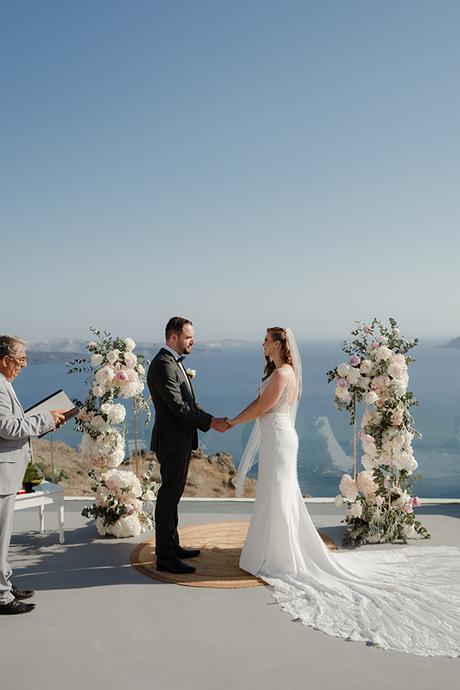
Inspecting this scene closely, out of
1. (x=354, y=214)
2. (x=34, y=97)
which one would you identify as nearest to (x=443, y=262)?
(x=354, y=214)

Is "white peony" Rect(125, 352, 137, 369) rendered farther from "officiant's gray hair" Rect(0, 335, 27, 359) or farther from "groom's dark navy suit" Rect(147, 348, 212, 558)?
"officiant's gray hair" Rect(0, 335, 27, 359)

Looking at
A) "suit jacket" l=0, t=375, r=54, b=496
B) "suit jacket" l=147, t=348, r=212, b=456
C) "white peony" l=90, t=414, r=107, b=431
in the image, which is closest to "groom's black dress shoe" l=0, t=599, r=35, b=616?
"suit jacket" l=0, t=375, r=54, b=496

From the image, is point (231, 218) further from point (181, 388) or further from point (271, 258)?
point (181, 388)

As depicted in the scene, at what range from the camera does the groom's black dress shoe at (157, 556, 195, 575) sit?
15.4ft

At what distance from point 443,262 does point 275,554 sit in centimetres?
1250

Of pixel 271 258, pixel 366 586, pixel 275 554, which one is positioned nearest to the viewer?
pixel 366 586

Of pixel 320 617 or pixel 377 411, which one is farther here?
pixel 377 411

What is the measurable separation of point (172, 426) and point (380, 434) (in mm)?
1886

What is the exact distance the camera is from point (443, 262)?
51.3 ft

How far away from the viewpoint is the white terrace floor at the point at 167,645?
3.12 metres

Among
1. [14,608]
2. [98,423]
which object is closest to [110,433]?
[98,423]

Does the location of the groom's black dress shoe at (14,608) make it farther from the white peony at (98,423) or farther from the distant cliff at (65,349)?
the white peony at (98,423)

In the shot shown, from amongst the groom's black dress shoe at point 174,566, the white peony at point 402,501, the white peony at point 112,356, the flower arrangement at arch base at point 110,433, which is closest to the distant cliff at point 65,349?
the flower arrangement at arch base at point 110,433

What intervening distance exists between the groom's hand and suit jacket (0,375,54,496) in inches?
53.3
